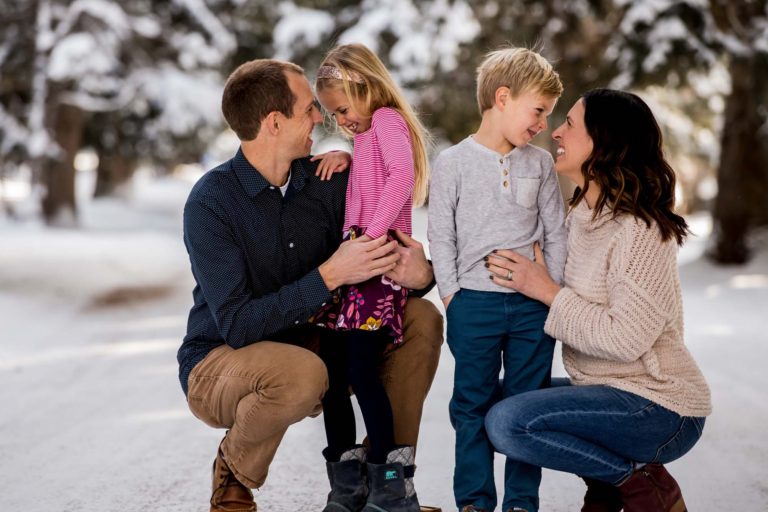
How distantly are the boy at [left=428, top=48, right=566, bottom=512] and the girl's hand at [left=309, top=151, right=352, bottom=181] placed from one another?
0.40 m

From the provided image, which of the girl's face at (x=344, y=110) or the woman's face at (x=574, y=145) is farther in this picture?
the girl's face at (x=344, y=110)

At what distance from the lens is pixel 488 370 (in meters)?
3.35

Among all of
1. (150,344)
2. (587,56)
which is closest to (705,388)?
(150,344)

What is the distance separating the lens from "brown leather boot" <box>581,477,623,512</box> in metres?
3.32

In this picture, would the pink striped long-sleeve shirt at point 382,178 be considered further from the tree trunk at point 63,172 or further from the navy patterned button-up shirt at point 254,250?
the tree trunk at point 63,172

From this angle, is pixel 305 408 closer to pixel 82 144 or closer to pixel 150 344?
pixel 150 344

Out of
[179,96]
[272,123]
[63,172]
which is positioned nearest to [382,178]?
[272,123]

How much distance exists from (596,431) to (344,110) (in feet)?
5.09

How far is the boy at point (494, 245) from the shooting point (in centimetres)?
331

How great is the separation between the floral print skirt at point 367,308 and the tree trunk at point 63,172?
15554 mm

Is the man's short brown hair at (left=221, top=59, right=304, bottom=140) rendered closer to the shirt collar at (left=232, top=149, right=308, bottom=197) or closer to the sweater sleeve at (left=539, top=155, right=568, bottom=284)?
the shirt collar at (left=232, top=149, right=308, bottom=197)

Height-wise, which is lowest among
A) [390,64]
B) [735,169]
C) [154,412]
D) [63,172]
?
[154,412]

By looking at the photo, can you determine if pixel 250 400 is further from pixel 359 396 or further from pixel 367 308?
pixel 367 308

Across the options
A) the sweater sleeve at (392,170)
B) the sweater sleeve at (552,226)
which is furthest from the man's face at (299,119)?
the sweater sleeve at (552,226)
